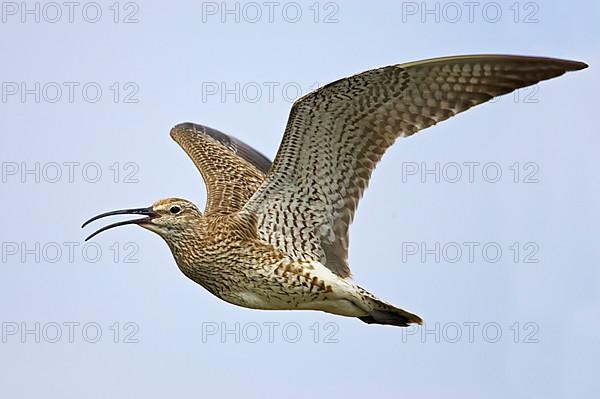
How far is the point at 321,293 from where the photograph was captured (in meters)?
16.0

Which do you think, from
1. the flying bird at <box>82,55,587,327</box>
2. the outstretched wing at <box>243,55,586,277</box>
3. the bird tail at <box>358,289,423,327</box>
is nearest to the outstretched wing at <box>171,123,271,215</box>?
the flying bird at <box>82,55,587,327</box>

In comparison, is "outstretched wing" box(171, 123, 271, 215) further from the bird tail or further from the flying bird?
the bird tail

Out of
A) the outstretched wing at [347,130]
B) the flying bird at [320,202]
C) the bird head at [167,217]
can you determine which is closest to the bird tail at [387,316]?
the flying bird at [320,202]

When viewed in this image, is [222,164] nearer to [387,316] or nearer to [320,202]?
[320,202]

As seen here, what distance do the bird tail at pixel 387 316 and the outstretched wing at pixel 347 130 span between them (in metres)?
0.50

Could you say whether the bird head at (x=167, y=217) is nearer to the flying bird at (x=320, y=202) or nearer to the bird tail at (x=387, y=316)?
the flying bird at (x=320, y=202)

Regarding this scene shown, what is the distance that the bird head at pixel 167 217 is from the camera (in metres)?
16.5

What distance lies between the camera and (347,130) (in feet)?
51.4

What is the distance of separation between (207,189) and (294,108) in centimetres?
321

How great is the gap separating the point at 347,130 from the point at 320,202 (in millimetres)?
1035

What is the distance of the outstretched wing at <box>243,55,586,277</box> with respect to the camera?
15047 mm

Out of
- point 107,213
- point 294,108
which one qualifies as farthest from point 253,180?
point 294,108

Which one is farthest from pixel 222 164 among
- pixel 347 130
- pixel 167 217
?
pixel 347 130

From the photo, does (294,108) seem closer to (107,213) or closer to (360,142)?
(360,142)
